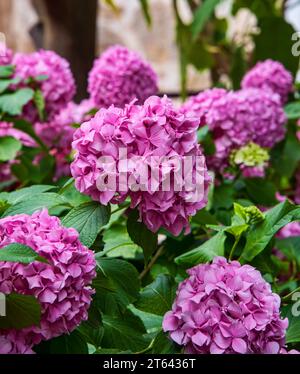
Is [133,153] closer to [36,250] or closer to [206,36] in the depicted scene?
[36,250]

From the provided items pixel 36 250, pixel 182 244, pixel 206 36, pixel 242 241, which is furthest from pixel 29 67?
pixel 206 36

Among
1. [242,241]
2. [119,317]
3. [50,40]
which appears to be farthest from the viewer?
[50,40]

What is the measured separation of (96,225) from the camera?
0.61 meters

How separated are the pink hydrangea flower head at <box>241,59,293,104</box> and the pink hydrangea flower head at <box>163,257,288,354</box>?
29.5 inches

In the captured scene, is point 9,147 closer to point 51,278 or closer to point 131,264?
point 131,264

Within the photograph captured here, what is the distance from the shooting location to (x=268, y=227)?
2.24 feet

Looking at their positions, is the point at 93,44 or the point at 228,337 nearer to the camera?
the point at 228,337

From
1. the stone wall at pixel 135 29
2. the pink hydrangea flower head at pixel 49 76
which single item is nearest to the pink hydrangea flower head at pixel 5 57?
the pink hydrangea flower head at pixel 49 76

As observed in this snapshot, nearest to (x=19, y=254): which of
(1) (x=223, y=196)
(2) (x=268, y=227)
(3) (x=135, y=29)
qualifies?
(2) (x=268, y=227)

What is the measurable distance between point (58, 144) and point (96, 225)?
688mm

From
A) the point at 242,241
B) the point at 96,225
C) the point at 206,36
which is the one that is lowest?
the point at 206,36

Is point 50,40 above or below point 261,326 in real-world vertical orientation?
below

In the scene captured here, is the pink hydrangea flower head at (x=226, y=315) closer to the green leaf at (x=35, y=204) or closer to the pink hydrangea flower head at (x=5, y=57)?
the green leaf at (x=35, y=204)

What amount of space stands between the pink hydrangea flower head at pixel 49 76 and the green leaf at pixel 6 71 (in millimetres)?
15
